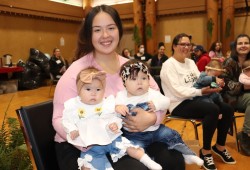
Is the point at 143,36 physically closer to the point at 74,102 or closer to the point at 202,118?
the point at 202,118

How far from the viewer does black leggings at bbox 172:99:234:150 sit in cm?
293

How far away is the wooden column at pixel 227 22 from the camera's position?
10.1m

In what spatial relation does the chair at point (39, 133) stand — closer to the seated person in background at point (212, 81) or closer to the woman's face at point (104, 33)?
the woman's face at point (104, 33)

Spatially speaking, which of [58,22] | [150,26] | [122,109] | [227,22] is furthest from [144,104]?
[58,22]

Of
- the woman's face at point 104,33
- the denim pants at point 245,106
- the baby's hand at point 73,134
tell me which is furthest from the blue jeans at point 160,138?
the denim pants at point 245,106

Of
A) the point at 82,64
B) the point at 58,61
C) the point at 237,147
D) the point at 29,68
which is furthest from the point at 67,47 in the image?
the point at 82,64

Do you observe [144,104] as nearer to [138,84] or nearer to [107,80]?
[138,84]

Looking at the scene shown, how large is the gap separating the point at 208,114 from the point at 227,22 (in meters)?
8.05

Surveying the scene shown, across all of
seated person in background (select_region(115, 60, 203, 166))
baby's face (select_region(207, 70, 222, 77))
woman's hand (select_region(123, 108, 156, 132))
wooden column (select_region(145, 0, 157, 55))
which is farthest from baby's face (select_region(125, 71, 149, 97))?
wooden column (select_region(145, 0, 157, 55))

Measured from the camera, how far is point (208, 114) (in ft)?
9.61

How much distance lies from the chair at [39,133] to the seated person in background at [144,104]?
46 centimetres

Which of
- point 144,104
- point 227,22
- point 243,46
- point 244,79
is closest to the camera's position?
point 144,104

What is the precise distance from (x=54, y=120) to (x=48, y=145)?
170 mm

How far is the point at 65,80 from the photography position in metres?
1.79
